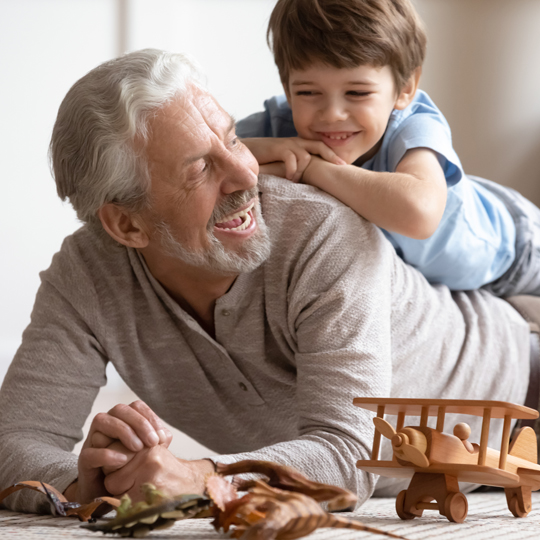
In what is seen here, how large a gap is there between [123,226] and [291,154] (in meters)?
0.37

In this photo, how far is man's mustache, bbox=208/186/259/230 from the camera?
130cm

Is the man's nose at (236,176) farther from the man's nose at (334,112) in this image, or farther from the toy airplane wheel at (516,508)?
the toy airplane wheel at (516,508)

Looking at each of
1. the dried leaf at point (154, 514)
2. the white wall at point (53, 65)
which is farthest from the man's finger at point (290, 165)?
the white wall at point (53, 65)

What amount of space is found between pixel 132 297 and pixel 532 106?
2.04 meters

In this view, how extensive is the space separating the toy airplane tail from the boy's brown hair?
0.79m

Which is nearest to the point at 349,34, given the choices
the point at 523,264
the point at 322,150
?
the point at 322,150

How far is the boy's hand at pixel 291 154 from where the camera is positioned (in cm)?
143

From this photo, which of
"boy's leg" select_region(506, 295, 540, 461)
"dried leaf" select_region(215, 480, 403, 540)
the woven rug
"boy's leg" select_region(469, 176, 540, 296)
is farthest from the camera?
"boy's leg" select_region(469, 176, 540, 296)

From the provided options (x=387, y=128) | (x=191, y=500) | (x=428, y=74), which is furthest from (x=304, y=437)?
(x=428, y=74)

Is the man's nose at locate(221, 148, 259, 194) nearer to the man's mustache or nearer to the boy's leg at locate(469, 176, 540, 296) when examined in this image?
the man's mustache

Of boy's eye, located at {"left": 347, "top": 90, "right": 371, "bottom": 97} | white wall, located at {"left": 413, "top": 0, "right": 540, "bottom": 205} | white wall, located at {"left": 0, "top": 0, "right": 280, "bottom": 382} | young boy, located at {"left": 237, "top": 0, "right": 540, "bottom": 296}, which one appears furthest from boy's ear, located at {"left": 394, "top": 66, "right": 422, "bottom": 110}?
white wall, located at {"left": 0, "top": 0, "right": 280, "bottom": 382}

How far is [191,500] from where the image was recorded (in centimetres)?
71

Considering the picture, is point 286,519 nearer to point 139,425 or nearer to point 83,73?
point 139,425

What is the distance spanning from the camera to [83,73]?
315 cm
